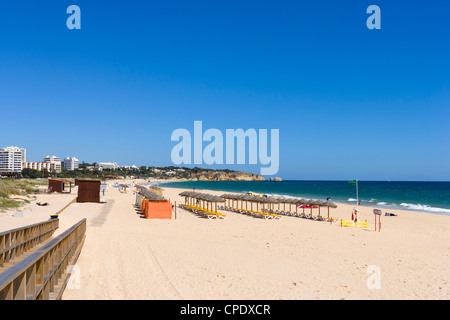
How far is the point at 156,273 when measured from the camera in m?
7.45

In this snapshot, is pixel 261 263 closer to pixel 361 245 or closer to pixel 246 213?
pixel 361 245

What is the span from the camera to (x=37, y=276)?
3.59m

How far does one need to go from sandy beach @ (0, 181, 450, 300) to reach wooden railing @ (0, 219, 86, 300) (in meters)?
0.81

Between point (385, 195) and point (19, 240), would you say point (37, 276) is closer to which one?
point (19, 240)

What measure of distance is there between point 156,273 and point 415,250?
30.1 ft

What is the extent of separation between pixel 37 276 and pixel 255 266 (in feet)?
19.1

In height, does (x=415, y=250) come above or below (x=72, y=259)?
below

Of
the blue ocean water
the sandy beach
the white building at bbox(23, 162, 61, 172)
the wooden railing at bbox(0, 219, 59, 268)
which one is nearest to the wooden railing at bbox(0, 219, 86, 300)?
the sandy beach

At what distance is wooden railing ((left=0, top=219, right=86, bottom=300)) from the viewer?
8.15ft

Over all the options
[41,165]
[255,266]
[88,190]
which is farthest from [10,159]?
[255,266]

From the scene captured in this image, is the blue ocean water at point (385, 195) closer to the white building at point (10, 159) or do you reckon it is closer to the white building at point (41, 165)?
the white building at point (10, 159)

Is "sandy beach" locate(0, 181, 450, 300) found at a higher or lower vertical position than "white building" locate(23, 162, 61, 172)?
lower

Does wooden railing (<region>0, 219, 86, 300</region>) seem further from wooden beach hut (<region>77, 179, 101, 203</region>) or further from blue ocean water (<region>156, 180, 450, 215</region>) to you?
blue ocean water (<region>156, 180, 450, 215</region>)
